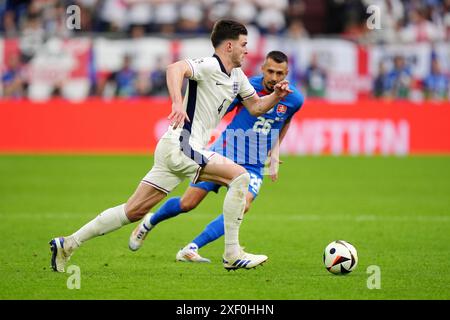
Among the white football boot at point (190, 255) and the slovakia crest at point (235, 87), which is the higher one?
the slovakia crest at point (235, 87)

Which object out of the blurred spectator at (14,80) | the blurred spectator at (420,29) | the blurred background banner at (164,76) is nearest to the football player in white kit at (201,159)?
the blurred background banner at (164,76)

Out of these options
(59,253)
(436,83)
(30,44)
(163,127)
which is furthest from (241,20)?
(59,253)

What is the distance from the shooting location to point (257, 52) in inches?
878

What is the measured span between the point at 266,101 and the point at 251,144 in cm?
129

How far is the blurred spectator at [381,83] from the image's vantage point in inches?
868

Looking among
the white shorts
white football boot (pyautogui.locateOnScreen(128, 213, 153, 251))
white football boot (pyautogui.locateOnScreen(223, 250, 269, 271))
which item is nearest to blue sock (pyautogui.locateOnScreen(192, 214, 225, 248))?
white football boot (pyautogui.locateOnScreen(128, 213, 153, 251))

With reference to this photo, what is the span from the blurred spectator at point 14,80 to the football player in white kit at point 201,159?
1417cm

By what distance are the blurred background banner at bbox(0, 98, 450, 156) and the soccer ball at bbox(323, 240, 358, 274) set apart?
1270cm

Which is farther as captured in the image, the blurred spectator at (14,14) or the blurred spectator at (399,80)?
the blurred spectator at (14,14)

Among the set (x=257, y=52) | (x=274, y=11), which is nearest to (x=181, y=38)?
(x=257, y=52)

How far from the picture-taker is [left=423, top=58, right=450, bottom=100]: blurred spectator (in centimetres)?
2198

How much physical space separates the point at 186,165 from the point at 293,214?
5322 mm

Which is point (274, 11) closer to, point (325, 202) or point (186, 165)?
point (325, 202)

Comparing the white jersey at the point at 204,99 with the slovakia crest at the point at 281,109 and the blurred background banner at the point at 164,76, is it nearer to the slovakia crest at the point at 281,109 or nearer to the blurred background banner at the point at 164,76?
the slovakia crest at the point at 281,109
